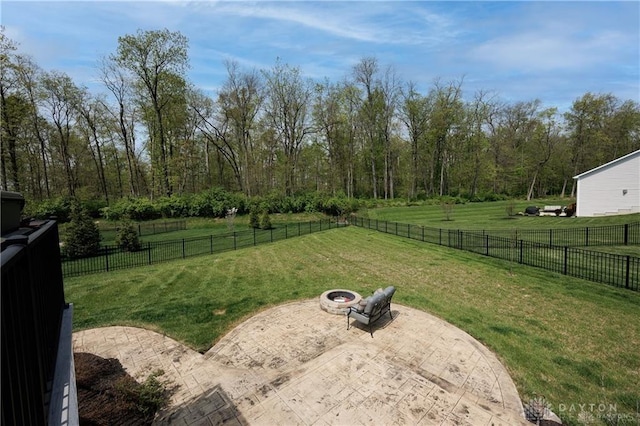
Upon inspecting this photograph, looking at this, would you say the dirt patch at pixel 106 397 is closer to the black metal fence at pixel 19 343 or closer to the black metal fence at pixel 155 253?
the black metal fence at pixel 19 343

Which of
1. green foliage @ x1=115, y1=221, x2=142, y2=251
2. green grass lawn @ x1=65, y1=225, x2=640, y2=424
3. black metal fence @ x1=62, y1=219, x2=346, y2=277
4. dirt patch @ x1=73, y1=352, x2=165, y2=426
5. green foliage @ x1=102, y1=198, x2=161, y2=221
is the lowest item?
green grass lawn @ x1=65, y1=225, x2=640, y2=424

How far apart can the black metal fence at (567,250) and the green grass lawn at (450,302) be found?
0.90 m

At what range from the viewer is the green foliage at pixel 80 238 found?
47.6 feet

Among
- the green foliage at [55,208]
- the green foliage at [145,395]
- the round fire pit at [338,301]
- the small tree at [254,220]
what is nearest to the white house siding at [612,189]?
the round fire pit at [338,301]

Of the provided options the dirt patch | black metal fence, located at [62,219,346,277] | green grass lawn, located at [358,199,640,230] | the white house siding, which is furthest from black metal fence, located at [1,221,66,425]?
the white house siding

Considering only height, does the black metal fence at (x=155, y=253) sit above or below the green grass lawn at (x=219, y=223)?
below

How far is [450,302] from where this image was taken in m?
8.08

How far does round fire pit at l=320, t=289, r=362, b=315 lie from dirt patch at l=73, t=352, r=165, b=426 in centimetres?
426

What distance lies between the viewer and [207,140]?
39094 mm

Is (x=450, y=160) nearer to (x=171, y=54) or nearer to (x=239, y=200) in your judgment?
(x=239, y=200)

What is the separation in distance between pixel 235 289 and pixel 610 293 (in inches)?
422

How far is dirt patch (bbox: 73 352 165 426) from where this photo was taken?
360 centimetres

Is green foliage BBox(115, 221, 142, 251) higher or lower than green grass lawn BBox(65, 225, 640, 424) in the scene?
higher

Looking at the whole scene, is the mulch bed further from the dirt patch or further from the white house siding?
the white house siding
